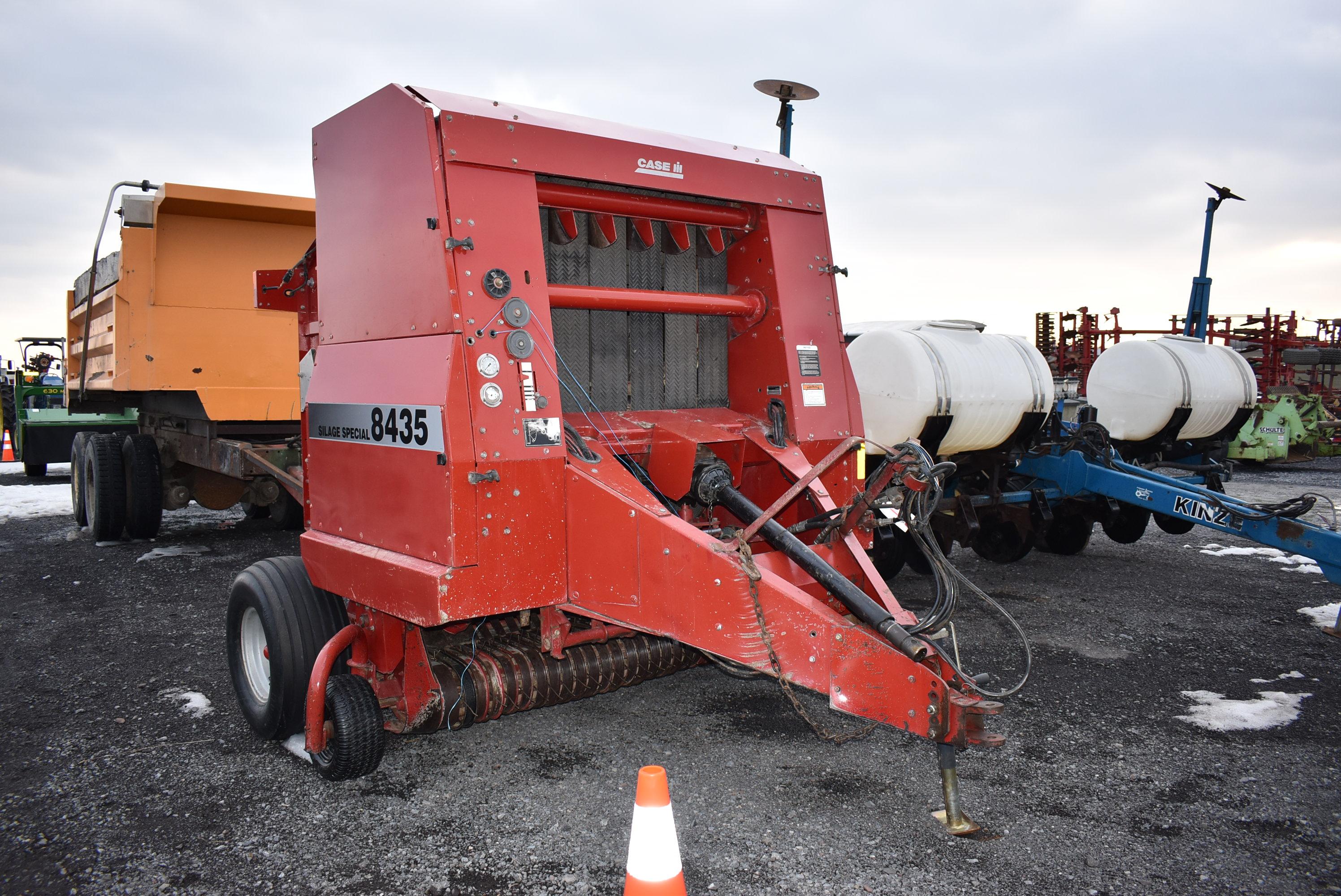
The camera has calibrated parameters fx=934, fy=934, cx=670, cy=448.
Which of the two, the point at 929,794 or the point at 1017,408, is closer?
the point at 929,794

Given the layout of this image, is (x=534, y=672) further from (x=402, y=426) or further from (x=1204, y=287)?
(x=1204, y=287)

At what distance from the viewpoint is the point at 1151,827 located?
3.29m

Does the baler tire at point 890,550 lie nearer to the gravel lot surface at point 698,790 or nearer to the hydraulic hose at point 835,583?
the gravel lot surface at point 698,790

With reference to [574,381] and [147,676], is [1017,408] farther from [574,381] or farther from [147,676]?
[147,676]

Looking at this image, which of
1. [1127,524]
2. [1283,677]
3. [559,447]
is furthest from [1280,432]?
[559,447]

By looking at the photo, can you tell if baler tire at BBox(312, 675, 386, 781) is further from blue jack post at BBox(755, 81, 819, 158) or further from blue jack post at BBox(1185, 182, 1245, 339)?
blue jack post at BBox(1185, 182, 1245, 339)

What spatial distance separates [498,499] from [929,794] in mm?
1975

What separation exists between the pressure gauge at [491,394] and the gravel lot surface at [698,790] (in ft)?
4.90

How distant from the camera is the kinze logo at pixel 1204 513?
601 cm

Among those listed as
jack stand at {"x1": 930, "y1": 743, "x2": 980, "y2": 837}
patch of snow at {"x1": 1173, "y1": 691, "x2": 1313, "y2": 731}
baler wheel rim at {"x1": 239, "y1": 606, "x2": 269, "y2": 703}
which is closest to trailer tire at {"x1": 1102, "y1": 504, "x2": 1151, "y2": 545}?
patch of snow at {"x1": 1173, "y1": 691, "x2": 1313, "y2": 731}

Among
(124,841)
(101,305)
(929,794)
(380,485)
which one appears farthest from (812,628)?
(101,305)

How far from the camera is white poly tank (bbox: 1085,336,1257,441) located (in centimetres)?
866

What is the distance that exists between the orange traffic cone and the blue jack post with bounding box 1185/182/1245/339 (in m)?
13.7

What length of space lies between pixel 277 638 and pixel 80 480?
24.1ft
